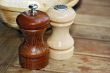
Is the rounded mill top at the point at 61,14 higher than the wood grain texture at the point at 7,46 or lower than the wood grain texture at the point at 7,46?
higher

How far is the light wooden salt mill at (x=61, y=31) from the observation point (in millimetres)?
594

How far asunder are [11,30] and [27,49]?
0.78 feet

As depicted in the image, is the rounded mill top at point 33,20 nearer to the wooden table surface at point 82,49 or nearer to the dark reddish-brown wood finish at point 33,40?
the dark reddish-brown wood finish at point 33,40

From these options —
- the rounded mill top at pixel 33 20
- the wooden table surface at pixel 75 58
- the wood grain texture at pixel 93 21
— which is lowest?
the wooden table surface at pixel 75 58

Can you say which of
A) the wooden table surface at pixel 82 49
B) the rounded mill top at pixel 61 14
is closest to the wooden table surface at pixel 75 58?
the wooden table surface at pixel 82 49

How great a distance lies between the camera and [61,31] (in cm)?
62

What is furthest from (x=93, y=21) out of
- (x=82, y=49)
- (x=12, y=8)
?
(x=12, y=8)

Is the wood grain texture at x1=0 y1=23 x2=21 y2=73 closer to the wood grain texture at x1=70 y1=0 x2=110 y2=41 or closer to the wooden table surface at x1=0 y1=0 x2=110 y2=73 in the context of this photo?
the wooden table surface at x1=0 y1=0 x2=110 y2=73

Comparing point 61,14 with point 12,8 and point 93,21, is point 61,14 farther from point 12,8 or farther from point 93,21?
point 93,21

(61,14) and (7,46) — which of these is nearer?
(61,14)

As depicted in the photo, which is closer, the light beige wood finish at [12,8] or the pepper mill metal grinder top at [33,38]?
the pepper mill metal grinder top at [33,38]

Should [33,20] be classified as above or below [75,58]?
above

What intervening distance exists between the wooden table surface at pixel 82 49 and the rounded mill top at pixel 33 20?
0.40ft

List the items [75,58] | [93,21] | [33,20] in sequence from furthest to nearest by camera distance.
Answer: [93,21] < [75,58] < [33,20]
